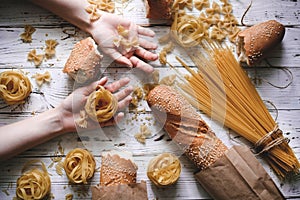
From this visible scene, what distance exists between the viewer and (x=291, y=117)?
70.1 inches

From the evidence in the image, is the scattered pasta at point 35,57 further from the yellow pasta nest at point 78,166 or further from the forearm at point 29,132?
the yellow pasta nest at point 78,166

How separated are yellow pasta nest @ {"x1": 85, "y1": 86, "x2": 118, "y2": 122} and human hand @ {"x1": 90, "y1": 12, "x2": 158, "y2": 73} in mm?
171

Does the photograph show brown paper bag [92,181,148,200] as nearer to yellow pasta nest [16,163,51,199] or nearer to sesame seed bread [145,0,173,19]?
yellow pasta nest [16,163,51,199]

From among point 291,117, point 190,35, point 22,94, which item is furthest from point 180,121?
point 22,94

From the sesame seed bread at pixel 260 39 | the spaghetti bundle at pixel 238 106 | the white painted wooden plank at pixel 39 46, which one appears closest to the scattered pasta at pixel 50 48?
the white painted wooden plank at pixel 39 46

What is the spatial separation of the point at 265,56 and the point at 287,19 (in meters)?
0.24

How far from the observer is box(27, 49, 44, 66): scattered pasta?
1761 millimetres

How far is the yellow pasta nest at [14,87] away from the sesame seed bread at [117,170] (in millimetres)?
439

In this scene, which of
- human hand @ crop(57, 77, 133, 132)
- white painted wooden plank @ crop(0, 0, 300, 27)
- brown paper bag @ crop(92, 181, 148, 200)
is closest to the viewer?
brown paper bag @ crop(92, 181, 148, 200)

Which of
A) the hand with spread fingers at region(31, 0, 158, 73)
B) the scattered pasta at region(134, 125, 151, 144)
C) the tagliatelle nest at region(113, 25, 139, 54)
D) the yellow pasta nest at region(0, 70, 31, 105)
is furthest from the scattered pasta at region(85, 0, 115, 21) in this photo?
the scattered pasta at region(134, 125, 151, 144)

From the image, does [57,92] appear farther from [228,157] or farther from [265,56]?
[265,56]

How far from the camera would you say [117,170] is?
1.62 metres

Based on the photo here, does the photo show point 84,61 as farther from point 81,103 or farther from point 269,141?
point 269,141

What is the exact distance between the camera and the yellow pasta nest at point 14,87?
66.4 inches
